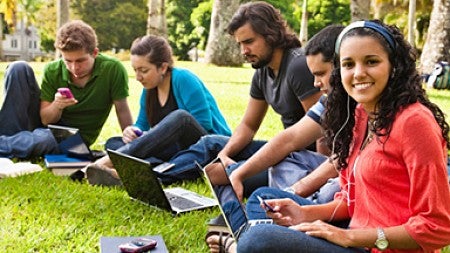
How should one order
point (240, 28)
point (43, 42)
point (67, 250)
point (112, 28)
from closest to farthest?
point (67, 250)
point (240, 28)
point (112, 28)
point (43, 42)

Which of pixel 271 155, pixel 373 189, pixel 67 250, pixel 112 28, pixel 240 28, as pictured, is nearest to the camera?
pixel 373 189

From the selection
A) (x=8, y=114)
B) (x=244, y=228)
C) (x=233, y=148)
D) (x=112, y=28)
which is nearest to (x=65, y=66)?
(x=8, y=114)

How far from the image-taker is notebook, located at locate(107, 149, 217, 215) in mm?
4062

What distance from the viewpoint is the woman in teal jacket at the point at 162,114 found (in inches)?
191

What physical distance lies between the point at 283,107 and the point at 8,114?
244 centimetres

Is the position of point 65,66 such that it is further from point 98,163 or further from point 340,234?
point 340,234

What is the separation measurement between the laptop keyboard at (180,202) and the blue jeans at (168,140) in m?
0.46

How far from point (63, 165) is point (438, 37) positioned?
10943 mm

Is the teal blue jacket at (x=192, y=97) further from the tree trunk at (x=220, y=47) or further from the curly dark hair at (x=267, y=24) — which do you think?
the tree trunk at (x=220, y=47)

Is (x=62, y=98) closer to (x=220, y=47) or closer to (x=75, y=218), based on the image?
(x=75, y=218)

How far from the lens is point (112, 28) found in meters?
37.8

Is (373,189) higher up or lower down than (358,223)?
higher up

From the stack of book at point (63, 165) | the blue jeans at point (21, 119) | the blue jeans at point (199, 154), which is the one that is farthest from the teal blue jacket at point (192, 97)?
the blue jeans at point (21, 119)

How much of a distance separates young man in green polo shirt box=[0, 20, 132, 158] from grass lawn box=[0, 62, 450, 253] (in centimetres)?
65
